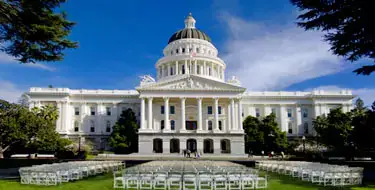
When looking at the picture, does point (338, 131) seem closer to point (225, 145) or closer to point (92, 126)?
point (225, 145)

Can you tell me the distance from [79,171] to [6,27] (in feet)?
32.3

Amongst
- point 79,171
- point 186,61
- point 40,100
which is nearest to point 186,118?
point 186,61

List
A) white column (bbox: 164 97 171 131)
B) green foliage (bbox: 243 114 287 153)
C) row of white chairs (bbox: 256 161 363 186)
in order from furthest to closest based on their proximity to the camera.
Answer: white column (bbox: 164 97 171 131) → green foliage (bbox: 243 114 287 153) → row of white chairs (bbox: 256 161 363 186)

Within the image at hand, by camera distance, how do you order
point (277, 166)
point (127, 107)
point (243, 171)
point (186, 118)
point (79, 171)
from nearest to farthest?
point (243, 171), point (79, 171), point (277, 166), point (186, 118), point (127, 107)

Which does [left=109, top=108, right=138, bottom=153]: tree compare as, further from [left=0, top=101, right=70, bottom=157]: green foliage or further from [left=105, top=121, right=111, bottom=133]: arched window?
[left=0, top=101, right=70, bottom=157]: green foliage

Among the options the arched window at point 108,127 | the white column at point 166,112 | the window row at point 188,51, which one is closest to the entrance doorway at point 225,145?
the white column at point 166,112

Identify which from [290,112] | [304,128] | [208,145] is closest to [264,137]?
[208,145]

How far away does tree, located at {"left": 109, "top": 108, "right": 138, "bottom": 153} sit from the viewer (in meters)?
56.1

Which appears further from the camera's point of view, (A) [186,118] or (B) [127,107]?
(B) [127,107]

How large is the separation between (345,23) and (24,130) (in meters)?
36.8

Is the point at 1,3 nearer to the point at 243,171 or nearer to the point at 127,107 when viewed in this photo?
the point at 243,171

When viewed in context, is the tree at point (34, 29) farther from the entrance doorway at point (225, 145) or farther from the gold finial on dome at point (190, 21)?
the gold finial on dome at point (190, 21)

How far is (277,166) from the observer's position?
2475cm

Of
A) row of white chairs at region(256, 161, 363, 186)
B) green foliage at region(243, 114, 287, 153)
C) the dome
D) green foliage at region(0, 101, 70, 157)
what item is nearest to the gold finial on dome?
the dome
